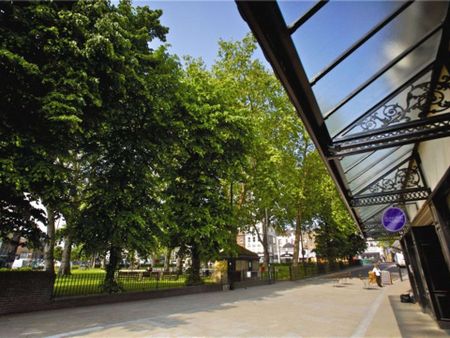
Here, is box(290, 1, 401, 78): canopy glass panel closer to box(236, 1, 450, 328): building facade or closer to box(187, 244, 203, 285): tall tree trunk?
box(236, 1, 450, 328): building facade

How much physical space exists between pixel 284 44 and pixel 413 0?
1.55 meters

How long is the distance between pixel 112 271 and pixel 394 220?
498 inches

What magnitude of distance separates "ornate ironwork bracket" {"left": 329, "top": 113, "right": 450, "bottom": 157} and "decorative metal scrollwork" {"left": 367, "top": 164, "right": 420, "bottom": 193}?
372 cm

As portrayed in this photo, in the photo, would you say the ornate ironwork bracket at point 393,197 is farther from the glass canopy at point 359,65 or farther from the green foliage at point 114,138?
the green foliage at point 114,138

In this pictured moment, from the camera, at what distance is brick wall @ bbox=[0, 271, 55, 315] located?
10.3 meters

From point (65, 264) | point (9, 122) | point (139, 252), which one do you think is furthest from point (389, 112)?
point (65, 264)

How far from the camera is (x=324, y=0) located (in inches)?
108

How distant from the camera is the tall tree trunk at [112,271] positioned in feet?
46.6

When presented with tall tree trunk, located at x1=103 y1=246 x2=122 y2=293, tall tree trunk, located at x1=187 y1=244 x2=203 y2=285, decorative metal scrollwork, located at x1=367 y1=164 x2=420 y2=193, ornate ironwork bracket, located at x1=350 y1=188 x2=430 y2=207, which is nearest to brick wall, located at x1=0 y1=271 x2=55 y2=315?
tall tree trunk, located at x1=103 y1=246 x2=122 y2=293

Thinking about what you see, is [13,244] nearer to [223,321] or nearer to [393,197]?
[223,321]

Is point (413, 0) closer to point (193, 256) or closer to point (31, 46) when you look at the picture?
point (31, 46)

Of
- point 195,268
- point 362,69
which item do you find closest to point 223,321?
point 362,69

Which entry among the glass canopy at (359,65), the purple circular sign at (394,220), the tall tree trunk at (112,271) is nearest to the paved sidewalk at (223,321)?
the tall tree trunk at (112,271)

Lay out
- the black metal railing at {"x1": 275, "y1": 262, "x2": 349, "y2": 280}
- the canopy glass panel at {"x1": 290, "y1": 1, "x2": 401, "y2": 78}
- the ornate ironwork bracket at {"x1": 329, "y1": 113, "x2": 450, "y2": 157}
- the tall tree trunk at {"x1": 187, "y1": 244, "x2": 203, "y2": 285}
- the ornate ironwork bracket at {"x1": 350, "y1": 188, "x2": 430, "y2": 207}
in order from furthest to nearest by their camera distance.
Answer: the black metal railing at {"x1": 275, "y1": 262, "x2": 349, "y2": 280} < the tall tree trunk at {"x1": 187, "y1": 244, "x2": 203, "y2": 285} < the ornate ironwork bracket at {"x1": 350, "y1": 188, "x2": 430, "y2": 207} < the ornate ironwork bracket at {"x1": 329, "y1": 113, "x2": 450, "y2": 157} < the canopy glass panel at {"x1": 290, "y1": 1, "x2": 401, "y2": 78}
